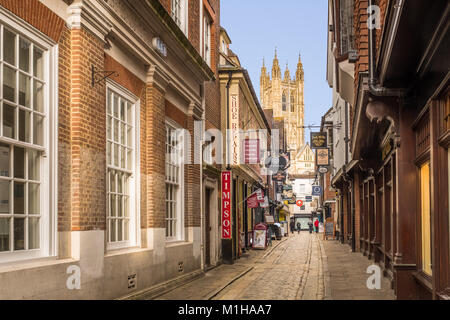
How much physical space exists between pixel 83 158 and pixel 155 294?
394cm

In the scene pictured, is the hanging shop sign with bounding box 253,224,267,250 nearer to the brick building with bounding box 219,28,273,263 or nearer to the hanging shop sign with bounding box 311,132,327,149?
the brick building with bounding box 219,28,273,263

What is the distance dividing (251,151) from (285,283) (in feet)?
32.3

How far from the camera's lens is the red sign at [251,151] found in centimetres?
2342

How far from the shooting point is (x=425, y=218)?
8930 millimetres

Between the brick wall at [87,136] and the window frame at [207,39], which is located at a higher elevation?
the window frame at [207,39]

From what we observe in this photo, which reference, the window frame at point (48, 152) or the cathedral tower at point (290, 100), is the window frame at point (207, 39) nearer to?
the window frame at point (48, 152)

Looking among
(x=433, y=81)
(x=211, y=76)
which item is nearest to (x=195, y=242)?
(x=211, y=76)

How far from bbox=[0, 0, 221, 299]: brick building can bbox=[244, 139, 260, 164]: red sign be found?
8381 millimetres

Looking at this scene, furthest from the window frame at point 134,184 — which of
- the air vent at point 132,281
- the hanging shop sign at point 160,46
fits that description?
the hanging shop sign at point 160,46

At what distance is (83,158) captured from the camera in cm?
861

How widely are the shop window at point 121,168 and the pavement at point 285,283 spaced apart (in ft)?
4.05

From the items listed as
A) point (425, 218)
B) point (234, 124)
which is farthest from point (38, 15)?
point (234, 124)

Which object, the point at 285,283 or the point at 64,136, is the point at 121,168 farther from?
the point at 285,283

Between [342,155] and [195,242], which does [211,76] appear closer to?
[195,242]
